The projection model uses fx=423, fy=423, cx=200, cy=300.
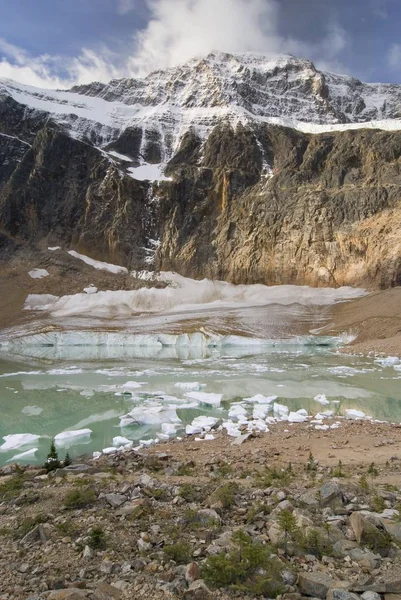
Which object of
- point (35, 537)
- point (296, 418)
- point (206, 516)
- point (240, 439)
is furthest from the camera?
point (296, 418)

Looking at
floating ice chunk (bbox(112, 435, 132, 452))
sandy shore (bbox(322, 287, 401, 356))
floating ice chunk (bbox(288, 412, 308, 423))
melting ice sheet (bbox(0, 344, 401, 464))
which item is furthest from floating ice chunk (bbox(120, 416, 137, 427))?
sandy shore (bbox(322, 287, 401, 356))

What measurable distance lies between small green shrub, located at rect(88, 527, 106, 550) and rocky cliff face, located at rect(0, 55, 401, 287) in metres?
54.0

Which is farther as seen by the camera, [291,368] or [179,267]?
[179,267]

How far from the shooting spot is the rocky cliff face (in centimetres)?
5719

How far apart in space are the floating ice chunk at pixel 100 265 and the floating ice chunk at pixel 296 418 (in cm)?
5575

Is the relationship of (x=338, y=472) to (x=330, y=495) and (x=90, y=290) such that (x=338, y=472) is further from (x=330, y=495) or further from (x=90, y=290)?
(x=90, y=290)

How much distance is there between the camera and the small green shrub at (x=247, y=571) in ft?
10.4

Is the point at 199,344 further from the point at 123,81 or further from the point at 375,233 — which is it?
the point at 123,81

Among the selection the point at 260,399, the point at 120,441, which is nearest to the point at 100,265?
the point at 260,399

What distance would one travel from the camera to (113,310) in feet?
180

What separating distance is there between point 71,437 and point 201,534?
753 cm

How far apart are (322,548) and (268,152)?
72979 mm

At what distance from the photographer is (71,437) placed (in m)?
10.9

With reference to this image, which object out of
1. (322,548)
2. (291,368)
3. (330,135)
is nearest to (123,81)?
(330,135)
